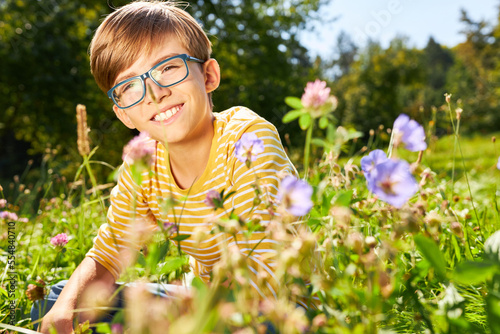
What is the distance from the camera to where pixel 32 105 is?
21.8 feet

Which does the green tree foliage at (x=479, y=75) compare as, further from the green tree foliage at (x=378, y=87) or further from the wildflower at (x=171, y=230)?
the wildflower at (x=171, y=230)

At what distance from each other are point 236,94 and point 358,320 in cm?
637

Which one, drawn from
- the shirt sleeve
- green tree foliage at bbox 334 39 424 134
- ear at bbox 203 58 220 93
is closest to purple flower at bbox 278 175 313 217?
the shirt sleeve

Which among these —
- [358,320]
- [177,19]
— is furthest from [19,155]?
[358,320]

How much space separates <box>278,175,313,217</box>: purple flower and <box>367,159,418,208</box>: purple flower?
0.10 metres

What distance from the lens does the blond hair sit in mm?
1536

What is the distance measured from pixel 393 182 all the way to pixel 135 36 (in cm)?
122

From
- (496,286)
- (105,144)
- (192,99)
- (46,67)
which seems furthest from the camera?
(105,144)

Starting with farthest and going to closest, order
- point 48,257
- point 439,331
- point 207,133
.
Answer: point 48,257
point 207,133
point 439,331

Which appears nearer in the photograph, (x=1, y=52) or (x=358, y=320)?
(x=358, y=320)

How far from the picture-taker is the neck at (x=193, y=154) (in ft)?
5.33

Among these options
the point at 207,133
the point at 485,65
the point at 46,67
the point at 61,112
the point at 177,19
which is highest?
the point at 485,65

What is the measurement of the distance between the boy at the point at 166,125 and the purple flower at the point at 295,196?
0.66 meters

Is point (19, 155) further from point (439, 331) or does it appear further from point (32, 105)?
point (439, 331)
